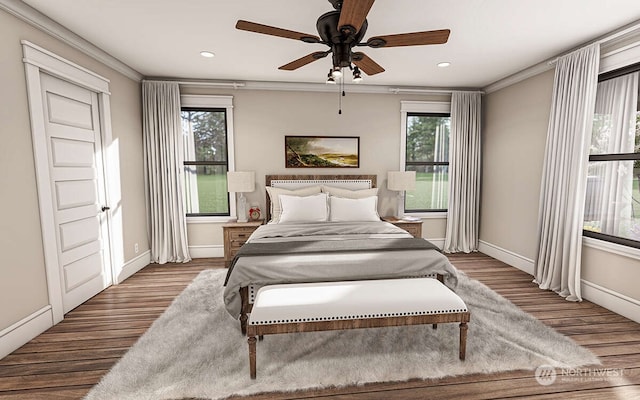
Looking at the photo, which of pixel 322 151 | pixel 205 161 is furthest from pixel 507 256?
pixel 205 161

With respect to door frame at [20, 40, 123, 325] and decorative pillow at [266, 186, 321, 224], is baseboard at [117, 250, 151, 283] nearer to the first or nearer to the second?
door frame at [20, 40, 123, 325]

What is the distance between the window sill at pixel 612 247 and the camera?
109 inches

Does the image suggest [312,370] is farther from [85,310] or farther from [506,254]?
[506,254]

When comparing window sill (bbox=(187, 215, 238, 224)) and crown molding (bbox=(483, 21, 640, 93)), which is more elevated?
crown molding (bbox=(483, 21, 640, 93))

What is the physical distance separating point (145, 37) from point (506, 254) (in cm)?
528

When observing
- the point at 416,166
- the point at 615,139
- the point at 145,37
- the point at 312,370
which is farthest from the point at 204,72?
the point at 615,139

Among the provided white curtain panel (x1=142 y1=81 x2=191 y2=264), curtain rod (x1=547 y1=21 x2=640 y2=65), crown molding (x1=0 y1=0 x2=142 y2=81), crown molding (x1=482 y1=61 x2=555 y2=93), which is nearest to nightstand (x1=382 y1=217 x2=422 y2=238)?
crown molding (x1=482 y1=61 x2=555 y2=93)

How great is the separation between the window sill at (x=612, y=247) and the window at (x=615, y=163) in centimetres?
5

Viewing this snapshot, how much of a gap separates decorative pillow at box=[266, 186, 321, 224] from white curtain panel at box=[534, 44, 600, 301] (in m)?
2.93

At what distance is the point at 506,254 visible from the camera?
14.5 ft

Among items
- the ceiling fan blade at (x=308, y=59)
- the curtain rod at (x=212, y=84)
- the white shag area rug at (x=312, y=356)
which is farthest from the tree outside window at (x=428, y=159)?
the ceiling fan blade at (x=308, y=59)

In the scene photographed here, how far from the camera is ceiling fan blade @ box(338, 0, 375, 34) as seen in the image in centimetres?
150

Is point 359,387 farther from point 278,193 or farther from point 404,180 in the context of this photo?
point 404,180

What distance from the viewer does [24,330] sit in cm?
241
